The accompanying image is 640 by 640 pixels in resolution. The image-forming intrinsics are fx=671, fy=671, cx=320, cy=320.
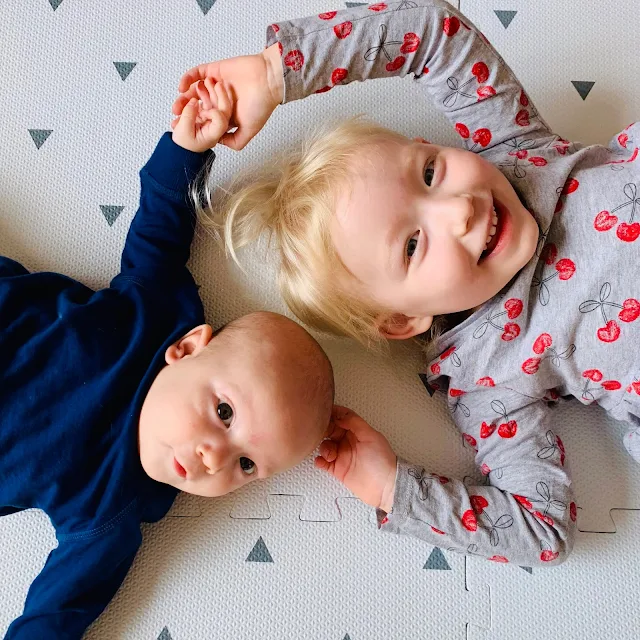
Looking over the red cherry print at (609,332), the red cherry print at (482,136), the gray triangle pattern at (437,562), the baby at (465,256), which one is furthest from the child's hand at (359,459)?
the red cherry print at (482,136)

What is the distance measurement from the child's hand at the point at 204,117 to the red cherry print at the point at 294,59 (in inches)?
3.5

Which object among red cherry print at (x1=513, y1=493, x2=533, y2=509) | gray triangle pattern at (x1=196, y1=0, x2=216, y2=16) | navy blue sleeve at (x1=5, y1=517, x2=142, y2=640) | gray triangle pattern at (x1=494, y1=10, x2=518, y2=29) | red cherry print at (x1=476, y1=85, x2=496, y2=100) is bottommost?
red cherry print at (x1=513, y1=493, x2=533, y2=509)

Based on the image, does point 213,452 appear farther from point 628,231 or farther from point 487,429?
point 628,231

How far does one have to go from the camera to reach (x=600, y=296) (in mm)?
837

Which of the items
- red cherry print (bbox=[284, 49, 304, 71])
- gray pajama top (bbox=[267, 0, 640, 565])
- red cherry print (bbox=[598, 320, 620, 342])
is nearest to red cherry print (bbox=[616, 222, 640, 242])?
gray pajama top (bbox=[267, 0, 640, 565])

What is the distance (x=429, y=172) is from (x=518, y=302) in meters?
0.20

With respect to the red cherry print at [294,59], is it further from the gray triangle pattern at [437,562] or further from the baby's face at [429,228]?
the gray triangle pattern at [437,562]

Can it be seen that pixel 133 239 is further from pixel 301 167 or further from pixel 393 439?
pixel 393 439

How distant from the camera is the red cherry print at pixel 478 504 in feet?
2.85

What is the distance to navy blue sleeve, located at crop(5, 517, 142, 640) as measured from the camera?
32.1 inches

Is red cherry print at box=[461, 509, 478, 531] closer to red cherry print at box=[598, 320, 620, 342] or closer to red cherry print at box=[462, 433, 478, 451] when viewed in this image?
red cherry print at box=[462, 433, 478, 451]

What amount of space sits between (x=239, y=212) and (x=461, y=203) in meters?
0.32

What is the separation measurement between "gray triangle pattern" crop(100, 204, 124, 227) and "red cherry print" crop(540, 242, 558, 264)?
59 centimetres

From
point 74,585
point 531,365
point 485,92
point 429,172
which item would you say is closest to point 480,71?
point 485,92
